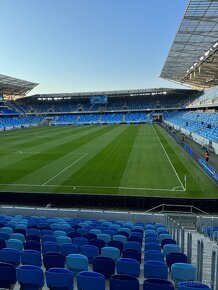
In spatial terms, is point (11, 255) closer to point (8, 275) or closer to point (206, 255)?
point (8, 275)

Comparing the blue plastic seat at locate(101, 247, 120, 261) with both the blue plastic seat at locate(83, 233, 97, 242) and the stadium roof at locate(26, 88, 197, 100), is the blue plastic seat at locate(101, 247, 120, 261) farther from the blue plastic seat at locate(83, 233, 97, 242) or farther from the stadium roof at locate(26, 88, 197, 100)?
the stadium roof at locate(26, 88, 197, 100)

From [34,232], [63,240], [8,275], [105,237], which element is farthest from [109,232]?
[8,275]

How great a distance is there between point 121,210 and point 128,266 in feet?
39.0

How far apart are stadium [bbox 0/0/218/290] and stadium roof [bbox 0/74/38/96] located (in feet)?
153

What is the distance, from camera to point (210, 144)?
3775cm

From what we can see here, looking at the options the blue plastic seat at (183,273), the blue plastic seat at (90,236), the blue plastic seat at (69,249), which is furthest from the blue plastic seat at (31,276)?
the blue plastic seat at (90,236)

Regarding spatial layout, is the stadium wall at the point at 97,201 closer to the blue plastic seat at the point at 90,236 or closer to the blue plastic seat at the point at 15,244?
the blue plastic seat at the point at 90,236

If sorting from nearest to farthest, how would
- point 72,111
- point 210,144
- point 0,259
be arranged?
point 0,259
point 210,144
point 72,111

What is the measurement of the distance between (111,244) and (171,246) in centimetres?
160

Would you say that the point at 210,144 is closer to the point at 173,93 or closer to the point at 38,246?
the point at 38,246

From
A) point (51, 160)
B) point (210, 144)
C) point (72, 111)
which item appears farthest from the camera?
point (72, 111)

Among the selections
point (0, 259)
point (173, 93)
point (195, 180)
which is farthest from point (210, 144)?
point (173, 93)

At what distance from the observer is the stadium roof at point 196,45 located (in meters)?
34.5

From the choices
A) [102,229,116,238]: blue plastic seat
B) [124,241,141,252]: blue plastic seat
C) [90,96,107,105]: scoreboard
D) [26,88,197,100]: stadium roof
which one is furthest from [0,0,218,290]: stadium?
[90,96,107,105]: scoreboard
